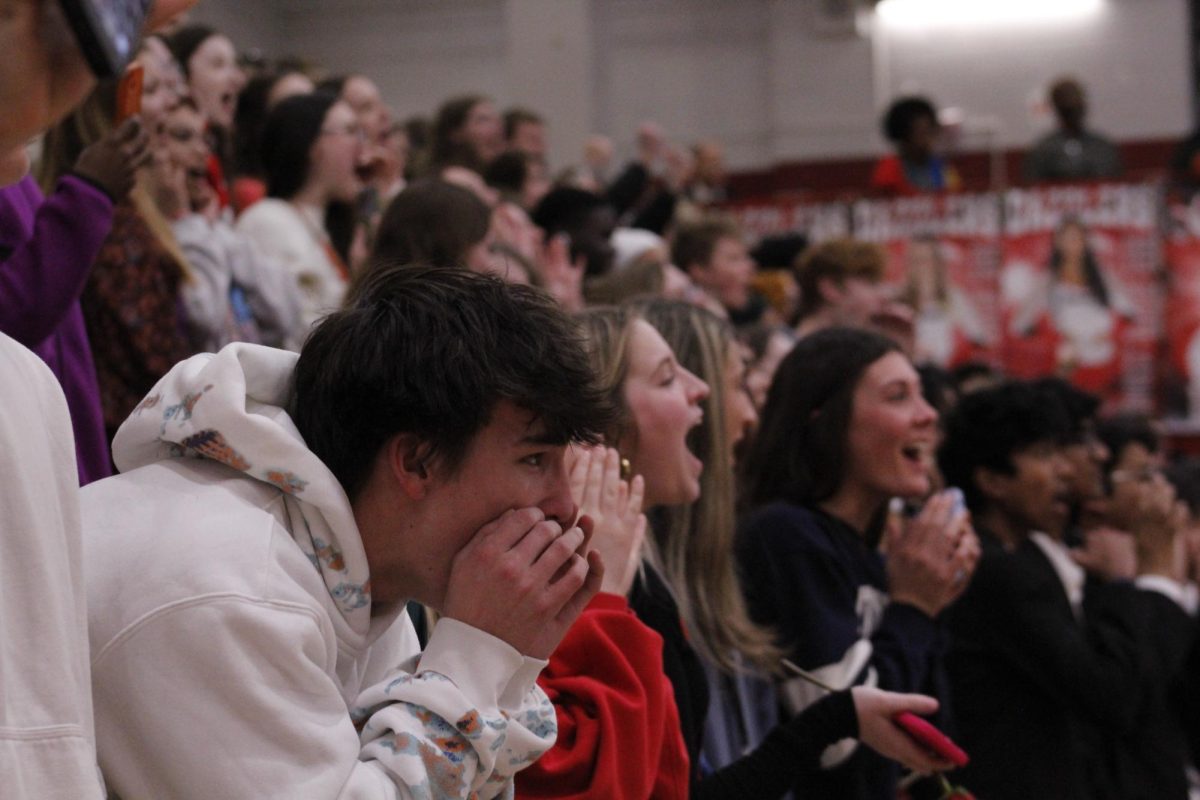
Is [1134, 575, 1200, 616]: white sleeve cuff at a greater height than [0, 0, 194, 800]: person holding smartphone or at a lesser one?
lesser

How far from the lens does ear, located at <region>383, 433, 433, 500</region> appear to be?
155 centimetres

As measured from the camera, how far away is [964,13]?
41.2ft

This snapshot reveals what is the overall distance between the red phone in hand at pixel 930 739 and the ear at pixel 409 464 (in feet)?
4.04

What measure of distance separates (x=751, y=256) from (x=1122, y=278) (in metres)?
1.91

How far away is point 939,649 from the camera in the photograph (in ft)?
10.2

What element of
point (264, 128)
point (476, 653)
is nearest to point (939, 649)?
point (476, 653)

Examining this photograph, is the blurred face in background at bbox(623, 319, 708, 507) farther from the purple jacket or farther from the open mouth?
the purple jacket

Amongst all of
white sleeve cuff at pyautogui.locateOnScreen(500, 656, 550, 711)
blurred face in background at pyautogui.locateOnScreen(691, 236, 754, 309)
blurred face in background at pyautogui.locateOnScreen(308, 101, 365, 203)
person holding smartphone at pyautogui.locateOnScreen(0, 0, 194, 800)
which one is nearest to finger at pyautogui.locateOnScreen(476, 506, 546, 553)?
white sleeve cuff at pyautogui.locateOnScreen(500, 656, 550, 711)

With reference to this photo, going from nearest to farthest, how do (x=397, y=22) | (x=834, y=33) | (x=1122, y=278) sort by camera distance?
(x=1122, y=278), (x=834, y=33), (x=397, y=22)

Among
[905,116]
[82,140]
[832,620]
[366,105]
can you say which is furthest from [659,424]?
[905,116]

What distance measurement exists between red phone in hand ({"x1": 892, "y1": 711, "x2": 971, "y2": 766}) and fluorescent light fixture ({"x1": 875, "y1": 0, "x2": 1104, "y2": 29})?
35.2 ft

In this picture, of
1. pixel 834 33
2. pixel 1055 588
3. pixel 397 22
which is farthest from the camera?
pixel 397 22

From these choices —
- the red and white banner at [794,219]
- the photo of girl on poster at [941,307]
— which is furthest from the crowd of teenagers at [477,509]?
the red and white banner at [794,219]

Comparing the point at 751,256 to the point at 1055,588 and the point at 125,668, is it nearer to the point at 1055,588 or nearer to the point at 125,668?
the point at 1055,588
